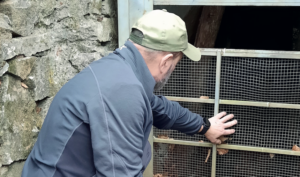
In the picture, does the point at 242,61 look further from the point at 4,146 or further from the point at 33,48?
the point at 4,146

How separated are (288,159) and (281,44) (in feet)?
10.0

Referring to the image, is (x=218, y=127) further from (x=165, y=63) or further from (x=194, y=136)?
(x=165, y=63)

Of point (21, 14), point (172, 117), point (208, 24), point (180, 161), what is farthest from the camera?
point (208, 24)

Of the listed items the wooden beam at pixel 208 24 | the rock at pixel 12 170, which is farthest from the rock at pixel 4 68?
the wooden beam at pixel 208 24

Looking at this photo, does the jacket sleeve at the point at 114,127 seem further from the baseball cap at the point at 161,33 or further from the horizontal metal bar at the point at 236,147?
the horizontal metal bar at the point at 236,147

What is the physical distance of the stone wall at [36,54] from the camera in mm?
1694

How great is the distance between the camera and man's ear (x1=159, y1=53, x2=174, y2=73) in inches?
61.7

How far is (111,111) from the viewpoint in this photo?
1.30 metres

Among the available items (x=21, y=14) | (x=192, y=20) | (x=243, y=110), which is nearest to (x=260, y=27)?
(x=192, y=20)

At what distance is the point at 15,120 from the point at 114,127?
75cm

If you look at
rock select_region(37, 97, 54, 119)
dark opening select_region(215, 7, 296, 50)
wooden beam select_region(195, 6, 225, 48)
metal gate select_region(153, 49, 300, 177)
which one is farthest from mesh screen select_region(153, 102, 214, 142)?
dark opening select_region(215, 7, 296, 50)

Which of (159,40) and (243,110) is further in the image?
(243,110)

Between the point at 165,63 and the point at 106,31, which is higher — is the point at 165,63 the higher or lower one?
the lower one

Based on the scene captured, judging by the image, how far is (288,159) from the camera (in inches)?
98.7
